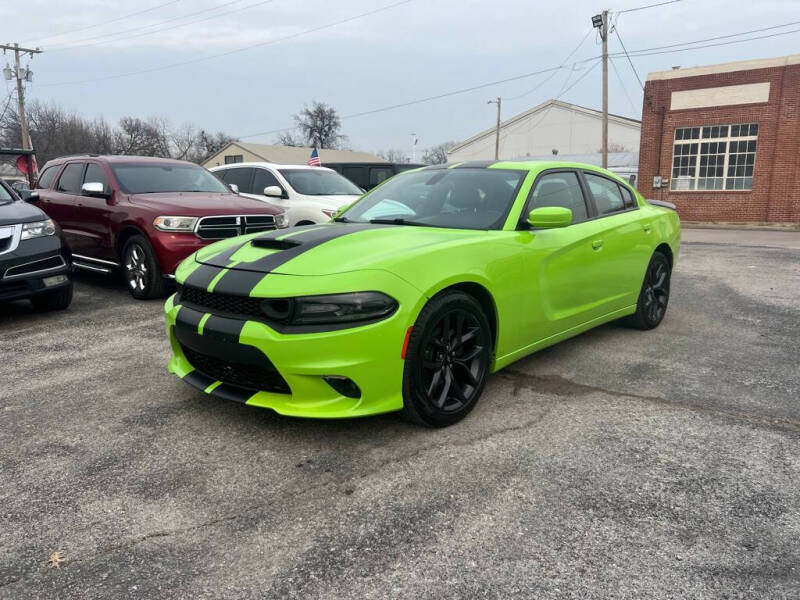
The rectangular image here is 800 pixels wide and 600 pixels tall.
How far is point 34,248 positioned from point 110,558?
178 inches

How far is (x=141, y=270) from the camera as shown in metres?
6.90

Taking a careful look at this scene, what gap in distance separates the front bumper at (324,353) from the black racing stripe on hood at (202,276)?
A: 0.86 ft

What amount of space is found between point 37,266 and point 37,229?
0.40m

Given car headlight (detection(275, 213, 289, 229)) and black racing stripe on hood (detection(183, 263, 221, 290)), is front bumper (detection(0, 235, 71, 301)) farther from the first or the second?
black racing stripe on hood (detection(183, 263, 221, 290))

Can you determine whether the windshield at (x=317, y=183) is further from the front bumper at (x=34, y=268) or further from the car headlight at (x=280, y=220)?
the front bumper at (x=34, y=268)

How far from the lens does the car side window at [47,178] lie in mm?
8406

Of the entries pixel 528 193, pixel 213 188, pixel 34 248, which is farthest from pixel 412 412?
pixel 213 188

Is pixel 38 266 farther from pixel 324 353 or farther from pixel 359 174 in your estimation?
Answer: pixel 359 174

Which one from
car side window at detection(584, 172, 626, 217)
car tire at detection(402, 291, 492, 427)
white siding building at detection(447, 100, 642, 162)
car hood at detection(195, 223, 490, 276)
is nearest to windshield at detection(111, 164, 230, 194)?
car hood at detection(195, 223, 490, 276)

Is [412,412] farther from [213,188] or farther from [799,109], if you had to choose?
[799,109]

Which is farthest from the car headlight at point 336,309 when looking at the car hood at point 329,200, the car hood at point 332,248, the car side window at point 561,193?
the car hood at point 329,200

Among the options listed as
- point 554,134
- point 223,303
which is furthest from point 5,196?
point 554,134

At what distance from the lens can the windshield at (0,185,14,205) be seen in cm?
640

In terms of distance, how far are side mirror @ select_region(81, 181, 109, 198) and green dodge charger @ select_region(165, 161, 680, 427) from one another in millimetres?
3936
